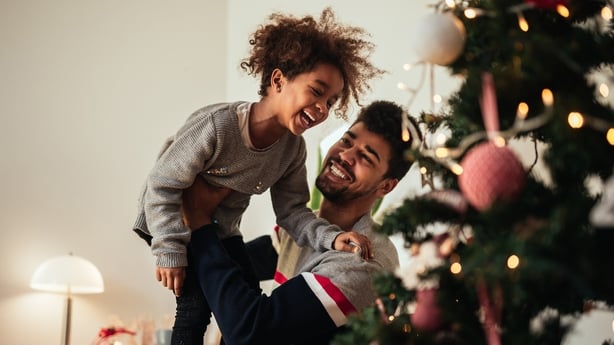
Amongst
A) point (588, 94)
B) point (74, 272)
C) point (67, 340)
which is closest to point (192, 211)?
point (588, 94)

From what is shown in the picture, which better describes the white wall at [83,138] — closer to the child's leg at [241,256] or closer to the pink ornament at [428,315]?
the child's leg at [241,256]

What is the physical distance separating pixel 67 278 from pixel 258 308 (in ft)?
5.93

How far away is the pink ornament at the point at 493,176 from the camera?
2.10 feet

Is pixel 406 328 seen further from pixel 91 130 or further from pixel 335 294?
pixel 91 130

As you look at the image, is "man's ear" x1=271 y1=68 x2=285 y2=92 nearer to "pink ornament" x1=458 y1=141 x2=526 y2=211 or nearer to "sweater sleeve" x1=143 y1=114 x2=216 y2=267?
"sweater sleeve" x1=143 y1=114 x2=216 y2=267

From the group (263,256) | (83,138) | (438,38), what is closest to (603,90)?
(438,38)

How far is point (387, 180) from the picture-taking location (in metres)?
1.61

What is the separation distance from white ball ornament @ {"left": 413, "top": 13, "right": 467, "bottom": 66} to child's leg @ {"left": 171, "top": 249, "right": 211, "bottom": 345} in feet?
2.65

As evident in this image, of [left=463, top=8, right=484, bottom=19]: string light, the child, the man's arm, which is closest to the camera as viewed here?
[left=463, top=8, right=484, bottom=19]: string light

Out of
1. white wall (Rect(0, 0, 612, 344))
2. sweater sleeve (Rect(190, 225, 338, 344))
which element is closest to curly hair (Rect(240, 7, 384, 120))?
sweater sleeve (Rect(190, 225, 338, 344))

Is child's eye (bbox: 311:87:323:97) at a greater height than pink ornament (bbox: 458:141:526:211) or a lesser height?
greater

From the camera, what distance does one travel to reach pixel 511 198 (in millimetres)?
646

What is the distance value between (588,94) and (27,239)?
283cm

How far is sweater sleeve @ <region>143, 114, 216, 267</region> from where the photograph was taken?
1.33m
